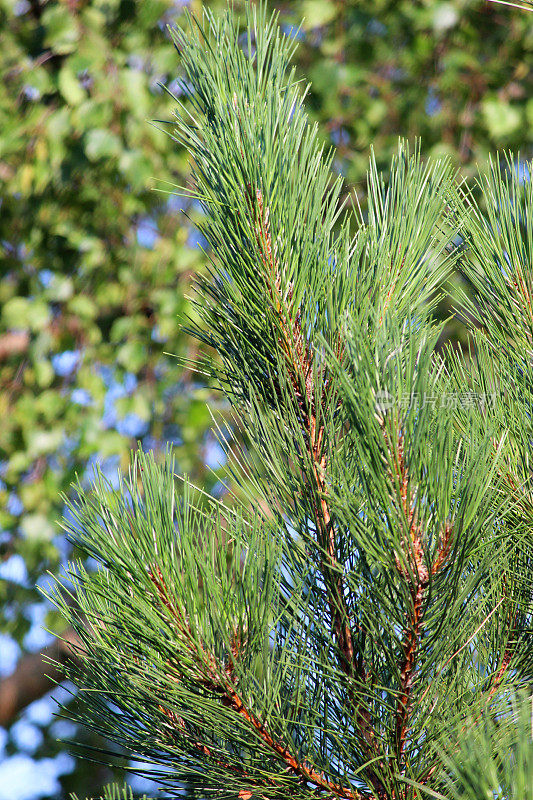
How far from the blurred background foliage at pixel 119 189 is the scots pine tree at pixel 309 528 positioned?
1.03 meters

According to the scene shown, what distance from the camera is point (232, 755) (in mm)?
365

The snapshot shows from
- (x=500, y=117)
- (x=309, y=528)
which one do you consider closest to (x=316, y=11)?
(x=500, y=117)

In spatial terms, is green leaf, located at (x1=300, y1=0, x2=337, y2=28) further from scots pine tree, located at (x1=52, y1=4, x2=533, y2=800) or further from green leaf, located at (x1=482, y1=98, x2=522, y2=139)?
scots pine tree, located at (x1=52, y1=4, x2=533, y2=800)

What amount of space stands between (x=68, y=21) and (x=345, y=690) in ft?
4.49

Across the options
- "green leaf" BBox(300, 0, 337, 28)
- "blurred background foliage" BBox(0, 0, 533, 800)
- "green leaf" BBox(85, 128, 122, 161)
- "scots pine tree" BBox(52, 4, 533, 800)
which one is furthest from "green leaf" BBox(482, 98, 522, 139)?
"scots pine tree" BBox(52, 4, 533, 800)

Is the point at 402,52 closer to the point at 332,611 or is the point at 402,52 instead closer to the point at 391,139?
the point at 391,139

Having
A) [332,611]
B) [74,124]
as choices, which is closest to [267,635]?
[332,611]

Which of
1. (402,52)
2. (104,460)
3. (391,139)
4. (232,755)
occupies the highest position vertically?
(402,52)

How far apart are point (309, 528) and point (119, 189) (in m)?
1.26

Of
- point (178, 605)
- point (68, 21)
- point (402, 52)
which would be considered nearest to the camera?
point (178, 605)

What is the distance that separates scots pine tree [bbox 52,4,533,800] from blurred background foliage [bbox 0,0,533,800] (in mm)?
1026

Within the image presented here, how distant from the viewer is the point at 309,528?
386 millimetres

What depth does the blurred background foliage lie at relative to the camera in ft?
4.62

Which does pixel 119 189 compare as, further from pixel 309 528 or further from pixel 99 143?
pixel 309 528
